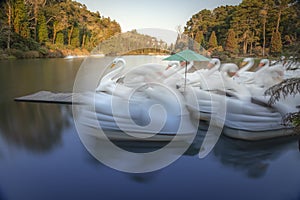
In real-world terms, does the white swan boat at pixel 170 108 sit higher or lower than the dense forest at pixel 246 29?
lower

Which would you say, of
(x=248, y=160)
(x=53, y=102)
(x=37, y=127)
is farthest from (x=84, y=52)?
(x=248, y=160)

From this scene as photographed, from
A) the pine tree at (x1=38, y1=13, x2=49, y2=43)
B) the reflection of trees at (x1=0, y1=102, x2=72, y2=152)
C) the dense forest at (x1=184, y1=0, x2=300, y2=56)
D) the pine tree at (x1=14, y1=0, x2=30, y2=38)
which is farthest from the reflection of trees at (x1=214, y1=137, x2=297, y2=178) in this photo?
the pine tree at (x1=38, y1=13, x2=49, y2=43)

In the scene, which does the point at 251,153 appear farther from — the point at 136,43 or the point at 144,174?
the point at 136,43

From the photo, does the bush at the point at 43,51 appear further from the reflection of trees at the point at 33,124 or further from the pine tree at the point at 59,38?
the reflection of trees at the point at 33,124

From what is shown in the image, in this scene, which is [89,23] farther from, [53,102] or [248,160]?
[248,160]

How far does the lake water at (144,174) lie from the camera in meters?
1.67

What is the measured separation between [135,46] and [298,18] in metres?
1.77

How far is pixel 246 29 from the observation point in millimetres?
15336

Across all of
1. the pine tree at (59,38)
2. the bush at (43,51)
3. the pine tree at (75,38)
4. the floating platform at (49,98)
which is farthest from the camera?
the pine tree at (75,38)

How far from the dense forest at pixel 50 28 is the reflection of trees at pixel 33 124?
11032 millimetres

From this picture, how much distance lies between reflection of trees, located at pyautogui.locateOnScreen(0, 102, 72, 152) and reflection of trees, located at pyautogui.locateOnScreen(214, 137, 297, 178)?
5.37 feet

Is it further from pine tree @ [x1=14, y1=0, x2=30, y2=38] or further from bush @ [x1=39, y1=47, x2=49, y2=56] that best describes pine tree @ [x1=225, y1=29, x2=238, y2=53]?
pine tree @ [x1=14, y1=0, x2=30, y2=38]

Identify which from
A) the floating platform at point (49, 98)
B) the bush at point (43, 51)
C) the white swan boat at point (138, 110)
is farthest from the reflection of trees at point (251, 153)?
the bush at point (43, 51)

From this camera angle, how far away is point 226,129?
291cm
